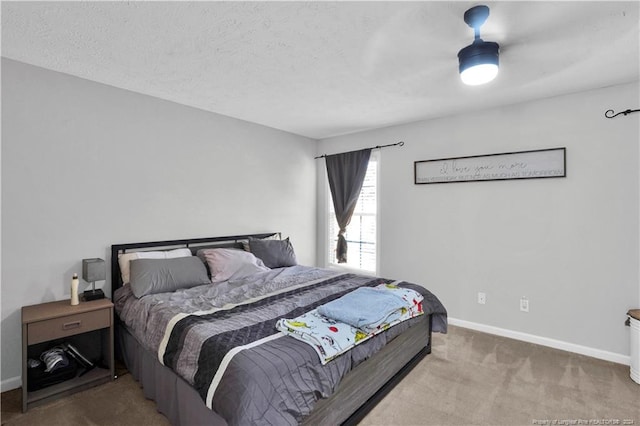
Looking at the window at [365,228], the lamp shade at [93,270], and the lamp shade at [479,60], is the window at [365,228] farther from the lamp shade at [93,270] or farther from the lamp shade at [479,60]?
the lamp shade at [93,270]

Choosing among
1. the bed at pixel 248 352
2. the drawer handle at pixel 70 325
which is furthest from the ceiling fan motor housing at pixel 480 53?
the drawer handle at pixel 70 325

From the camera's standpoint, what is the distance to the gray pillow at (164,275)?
8.54 feet

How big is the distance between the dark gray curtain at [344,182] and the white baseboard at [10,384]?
3.47 m

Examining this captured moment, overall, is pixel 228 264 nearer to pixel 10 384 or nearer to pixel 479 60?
pixel 10 384

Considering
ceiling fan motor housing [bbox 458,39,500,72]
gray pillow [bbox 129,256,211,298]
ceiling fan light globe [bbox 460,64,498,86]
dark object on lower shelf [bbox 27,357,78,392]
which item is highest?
ceiling fan motor housing [bbox 458,39,500,72]

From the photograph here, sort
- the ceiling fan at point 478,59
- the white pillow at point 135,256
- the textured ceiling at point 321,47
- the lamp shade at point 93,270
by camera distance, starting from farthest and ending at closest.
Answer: the white pillow at point 135,256 → the lamp shade at point 93,270 → the ceiling fan at point 478,59 → the textured ceiling at point 321,47

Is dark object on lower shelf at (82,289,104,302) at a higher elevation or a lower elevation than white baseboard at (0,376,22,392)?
higher

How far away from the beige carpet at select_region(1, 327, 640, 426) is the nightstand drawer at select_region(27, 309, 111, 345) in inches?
18.0

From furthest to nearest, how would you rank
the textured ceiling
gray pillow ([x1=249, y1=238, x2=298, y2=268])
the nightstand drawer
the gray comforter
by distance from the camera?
gray pillow ([x1=249, y1=238, x2=298, y2=268])
the nightstand drawer
the textured ceiling
the gray comforter

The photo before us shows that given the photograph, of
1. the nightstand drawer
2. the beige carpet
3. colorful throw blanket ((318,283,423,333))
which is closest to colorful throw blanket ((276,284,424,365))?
colorful throw blanket ((318,283,423,333))

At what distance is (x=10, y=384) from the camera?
7.84 ft

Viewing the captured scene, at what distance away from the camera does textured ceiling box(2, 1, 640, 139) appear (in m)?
1.77

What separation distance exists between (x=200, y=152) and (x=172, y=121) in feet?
1.36

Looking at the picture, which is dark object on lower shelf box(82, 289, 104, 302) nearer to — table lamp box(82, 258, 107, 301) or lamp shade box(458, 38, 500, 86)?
table lamp box(82, 258, 107, 301)
